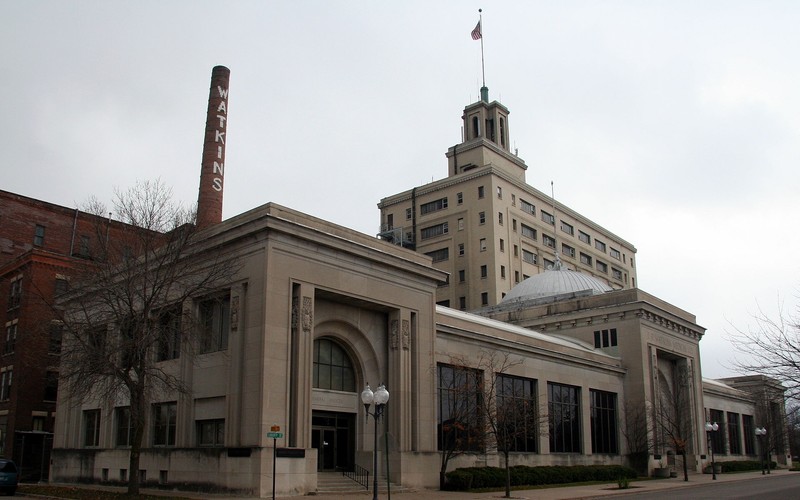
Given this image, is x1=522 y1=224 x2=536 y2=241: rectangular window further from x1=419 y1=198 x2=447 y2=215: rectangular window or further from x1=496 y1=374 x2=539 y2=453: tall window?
x1=496 y1=374 x2=539 y2=453: tall window

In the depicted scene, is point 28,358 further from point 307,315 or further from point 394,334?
point 394,334

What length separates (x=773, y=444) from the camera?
79.8 m

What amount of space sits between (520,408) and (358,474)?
13.8 m

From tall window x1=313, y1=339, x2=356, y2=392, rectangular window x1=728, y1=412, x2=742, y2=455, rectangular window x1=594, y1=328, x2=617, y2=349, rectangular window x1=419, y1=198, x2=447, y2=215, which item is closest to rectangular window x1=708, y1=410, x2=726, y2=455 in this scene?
rectangular window x1=728, y1=412, x2=742, y2=455

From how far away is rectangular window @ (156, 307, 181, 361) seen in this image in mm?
31938

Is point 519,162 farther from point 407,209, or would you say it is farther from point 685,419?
point 685,419

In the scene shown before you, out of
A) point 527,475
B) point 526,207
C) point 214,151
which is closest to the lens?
point 527,475

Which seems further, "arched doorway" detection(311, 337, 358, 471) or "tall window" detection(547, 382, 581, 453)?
"tall window" detection(547, 382, 581, 453)

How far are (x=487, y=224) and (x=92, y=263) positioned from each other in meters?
61.0

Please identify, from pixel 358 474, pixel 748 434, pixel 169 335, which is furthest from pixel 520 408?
pixel 748 434

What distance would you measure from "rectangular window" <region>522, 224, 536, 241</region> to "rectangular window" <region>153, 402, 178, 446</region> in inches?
2548

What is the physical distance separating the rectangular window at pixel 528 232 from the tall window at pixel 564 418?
41189 millimetres

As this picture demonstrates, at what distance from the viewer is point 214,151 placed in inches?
1893

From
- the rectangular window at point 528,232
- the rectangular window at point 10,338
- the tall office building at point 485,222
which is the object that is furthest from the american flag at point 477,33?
the rectangular window at point 10,338
